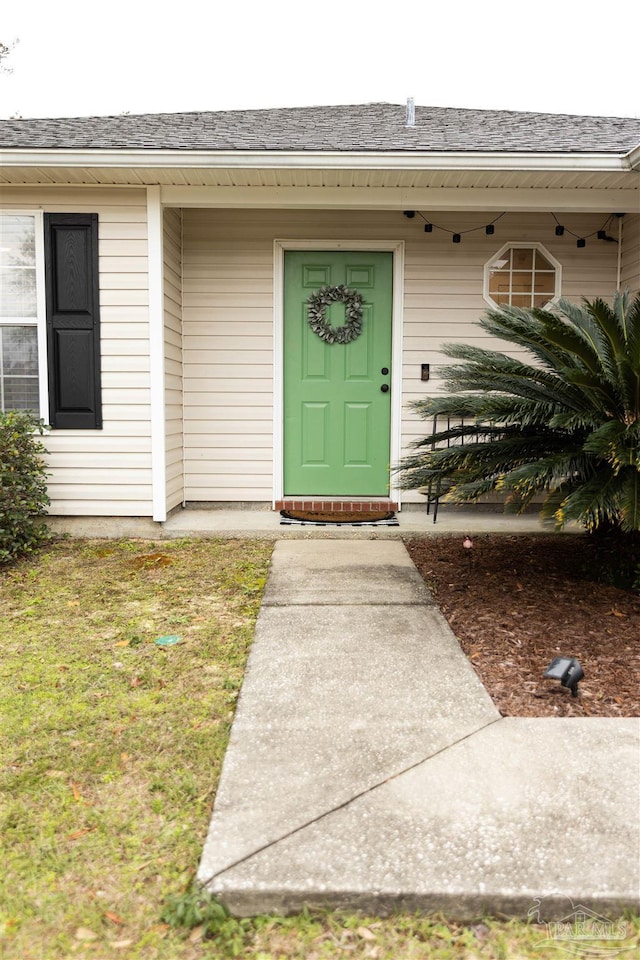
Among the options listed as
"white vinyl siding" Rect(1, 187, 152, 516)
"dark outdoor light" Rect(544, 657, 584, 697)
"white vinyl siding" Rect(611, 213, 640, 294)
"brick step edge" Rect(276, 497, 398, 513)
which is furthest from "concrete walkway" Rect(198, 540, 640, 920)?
"white vinyl siding" Rect(611, 213, 640, 294)

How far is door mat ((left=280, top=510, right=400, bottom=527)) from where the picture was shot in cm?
557

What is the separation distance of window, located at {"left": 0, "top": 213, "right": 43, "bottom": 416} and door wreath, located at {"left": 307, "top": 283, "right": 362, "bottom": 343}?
7.01ft

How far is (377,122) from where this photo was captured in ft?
21.4

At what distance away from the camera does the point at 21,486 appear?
15.6 feet

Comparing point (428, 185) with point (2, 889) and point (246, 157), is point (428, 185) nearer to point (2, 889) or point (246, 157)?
point (246, 157)

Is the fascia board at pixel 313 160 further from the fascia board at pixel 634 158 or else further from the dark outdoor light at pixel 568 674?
the dark outdoor light at pixel 568 674

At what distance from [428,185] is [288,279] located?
4.64ft

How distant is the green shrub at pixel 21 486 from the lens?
4.61 metres

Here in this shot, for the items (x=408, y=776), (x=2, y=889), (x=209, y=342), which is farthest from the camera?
(x=209, y=342)

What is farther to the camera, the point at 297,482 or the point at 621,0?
the point at 621,0

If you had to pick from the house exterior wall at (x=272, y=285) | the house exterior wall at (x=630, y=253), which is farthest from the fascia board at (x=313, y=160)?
the house exterior wall at (x=272, y=285)

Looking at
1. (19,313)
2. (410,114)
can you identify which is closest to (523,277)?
(410,114)

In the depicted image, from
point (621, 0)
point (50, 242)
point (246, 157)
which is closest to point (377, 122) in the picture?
point (246, 157)

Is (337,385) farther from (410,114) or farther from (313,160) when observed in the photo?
(410,114)
